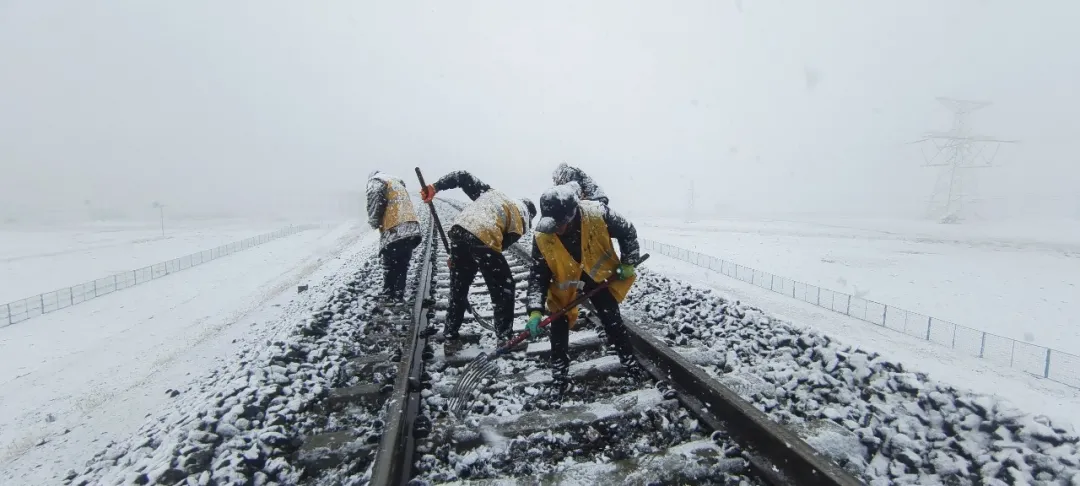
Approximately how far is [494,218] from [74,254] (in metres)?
47.2

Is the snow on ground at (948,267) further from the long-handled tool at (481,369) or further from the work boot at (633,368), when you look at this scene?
the long-handled tool at (481,369)

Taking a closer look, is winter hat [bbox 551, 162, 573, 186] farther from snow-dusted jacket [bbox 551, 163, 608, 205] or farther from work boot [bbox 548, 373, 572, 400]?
work boot [bbox 548, 373, 572, 400]

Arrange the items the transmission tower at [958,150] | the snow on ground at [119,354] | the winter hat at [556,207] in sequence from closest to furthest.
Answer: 1. the winter hat at [556,207]
2. the snow on ground at [119,354]
3. the transmission tower at [958,150]

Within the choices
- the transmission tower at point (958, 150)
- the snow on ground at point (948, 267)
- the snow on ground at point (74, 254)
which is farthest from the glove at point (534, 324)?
the transmission tower at point (958, 150)

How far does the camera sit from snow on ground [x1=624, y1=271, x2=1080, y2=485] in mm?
2586

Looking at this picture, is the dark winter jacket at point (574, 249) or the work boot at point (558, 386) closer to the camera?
the work boot at point (558, 386)

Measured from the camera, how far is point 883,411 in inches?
122

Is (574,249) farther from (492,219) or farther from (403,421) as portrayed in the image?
(403,421)

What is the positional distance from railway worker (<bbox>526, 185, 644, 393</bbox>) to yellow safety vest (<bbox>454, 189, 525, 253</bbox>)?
97 centimetres

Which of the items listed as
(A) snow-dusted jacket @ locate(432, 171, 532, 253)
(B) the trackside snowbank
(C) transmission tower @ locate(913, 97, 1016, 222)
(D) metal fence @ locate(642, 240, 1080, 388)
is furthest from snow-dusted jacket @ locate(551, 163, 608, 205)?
(C) transmission tower @ locate(913, 97, 1016, 222)

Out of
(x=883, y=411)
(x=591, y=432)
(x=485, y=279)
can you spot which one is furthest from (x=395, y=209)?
(x=883, y=411)

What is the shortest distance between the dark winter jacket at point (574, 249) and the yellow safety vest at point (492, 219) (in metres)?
0.96

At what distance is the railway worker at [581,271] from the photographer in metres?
3.73

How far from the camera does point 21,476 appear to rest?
4.62 m
